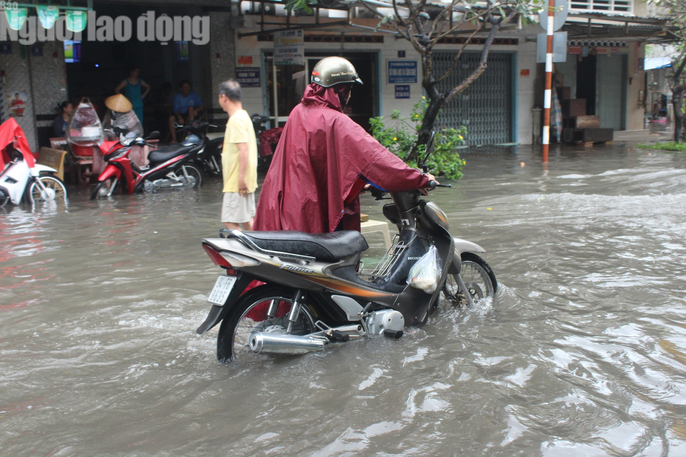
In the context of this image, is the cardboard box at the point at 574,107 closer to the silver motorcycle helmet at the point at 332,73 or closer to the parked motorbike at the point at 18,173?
the parked motorbike at the point at 18,173

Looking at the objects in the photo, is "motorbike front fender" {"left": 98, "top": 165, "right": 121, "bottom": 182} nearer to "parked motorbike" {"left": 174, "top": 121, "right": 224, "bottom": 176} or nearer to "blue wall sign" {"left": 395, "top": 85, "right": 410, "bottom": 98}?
"parked motorbike" {"left": 174, "top": 121, "right": 224, "bottom": 176}

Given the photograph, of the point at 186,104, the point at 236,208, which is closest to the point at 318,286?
the point at 236,208

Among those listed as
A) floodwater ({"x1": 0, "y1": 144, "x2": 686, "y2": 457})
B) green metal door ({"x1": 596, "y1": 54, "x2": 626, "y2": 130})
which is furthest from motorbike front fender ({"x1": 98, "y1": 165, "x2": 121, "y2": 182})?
green metal door ({"x1": 596, "y1": 54, "x2": 626, "y2": 130})

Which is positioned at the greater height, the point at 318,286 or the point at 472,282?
the point at 318,286

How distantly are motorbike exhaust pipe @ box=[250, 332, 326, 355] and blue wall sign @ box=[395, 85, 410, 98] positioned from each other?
13376mm

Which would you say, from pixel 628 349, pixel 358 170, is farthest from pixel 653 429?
pixel 358 170

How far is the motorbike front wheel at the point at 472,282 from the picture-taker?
14.7 ft

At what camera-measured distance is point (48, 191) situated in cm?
934

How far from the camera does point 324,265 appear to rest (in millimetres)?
3520

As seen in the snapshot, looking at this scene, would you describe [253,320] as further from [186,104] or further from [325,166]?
[186,104]

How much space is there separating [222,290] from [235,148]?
246 cm

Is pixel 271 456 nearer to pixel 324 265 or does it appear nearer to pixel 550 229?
pixel 324 265

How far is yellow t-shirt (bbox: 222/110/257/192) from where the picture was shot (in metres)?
5.52

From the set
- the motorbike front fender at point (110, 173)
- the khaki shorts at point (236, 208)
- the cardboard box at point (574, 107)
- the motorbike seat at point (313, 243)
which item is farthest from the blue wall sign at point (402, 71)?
the motorbike seat at point (313, 243)
